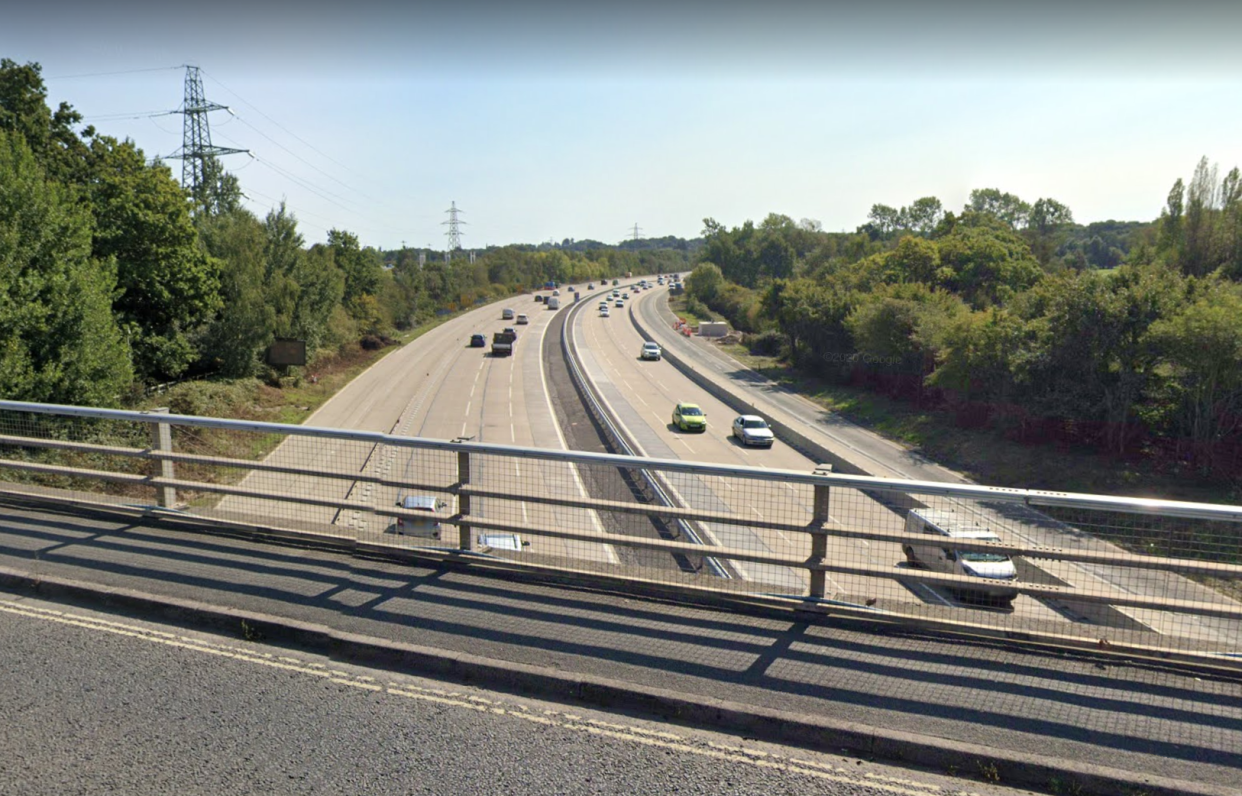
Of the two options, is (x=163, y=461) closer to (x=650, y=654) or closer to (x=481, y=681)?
(x=481, y=681)

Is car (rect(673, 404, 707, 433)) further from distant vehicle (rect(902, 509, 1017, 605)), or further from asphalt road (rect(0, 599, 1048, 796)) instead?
asphalt road (rect(0, 599, 1048, 796))

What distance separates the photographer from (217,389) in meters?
38.0

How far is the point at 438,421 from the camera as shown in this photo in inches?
1796

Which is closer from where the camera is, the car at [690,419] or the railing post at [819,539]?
the railing post at [819,539]

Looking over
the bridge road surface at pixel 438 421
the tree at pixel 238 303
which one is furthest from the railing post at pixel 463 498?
the tree at pixel 238 303

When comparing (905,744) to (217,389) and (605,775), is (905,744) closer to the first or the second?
(605,775)

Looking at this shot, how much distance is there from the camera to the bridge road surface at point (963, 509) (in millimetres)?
5629

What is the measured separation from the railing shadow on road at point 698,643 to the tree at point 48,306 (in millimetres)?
14943

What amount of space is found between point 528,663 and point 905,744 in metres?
2.35

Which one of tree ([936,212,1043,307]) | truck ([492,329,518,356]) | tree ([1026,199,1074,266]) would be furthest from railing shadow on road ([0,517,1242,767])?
tree ([1026,199,1074,266])

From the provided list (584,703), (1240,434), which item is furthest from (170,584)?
(1240,434)

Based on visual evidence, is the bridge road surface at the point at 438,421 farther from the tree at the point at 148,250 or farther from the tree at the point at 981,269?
the tree at the point at 981,269

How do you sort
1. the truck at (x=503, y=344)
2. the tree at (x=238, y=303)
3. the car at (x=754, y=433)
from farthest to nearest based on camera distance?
the truck at (x=503, y=344) < the tree at (x=238, y=303) < the car at (x=754, y=433)

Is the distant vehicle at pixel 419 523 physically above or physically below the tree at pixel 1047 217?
below
